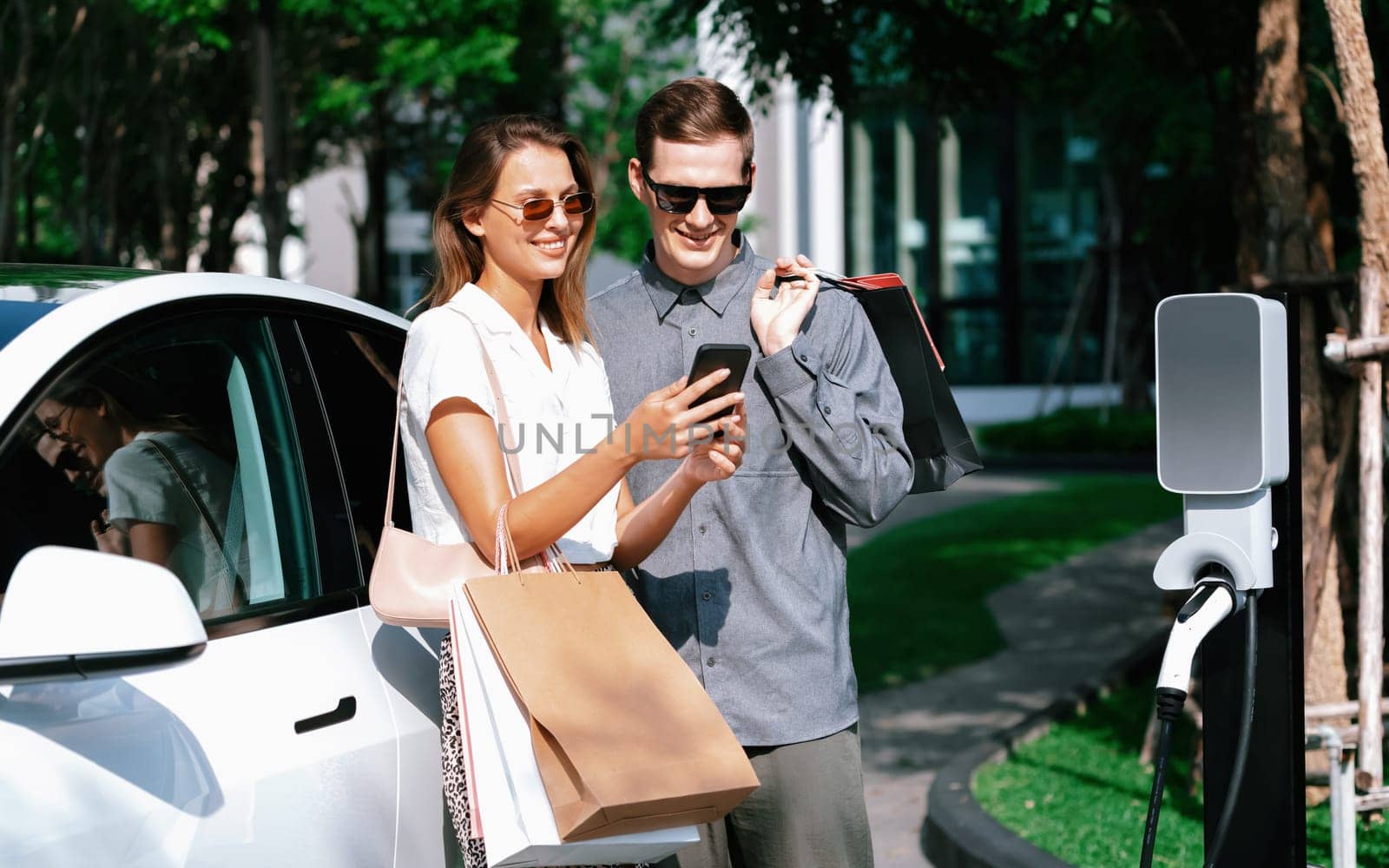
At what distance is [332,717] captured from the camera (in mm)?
2469

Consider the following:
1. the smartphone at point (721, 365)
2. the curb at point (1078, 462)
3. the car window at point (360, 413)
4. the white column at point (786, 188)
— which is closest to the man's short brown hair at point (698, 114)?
the smartphone at point (721, 365)

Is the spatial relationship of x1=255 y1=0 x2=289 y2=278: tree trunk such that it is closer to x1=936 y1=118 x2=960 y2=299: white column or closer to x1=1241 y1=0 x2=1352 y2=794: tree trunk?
x1=1241 y1=0 x2=1352 y2=794: tree trunk

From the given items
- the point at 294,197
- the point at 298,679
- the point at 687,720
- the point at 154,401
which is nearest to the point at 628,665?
the point at 687,720

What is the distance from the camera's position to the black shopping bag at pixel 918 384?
267 cm

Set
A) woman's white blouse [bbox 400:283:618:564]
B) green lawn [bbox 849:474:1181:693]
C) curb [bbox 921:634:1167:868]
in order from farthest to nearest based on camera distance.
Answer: green lawn [bbox 849:474:1181:693], curb [bbox 921:634:1167:868], woman's white blouse [bbox 400:283:618:564]

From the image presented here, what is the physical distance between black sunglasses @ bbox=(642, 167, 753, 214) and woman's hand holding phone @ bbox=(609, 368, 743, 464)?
56 centimetres

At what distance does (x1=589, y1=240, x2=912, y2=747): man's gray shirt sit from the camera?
8.28 ft

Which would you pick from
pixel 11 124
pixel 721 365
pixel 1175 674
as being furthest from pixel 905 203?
pixel 721 365

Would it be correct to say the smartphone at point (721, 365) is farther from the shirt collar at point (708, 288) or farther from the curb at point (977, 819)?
the curb at point (977, 819)

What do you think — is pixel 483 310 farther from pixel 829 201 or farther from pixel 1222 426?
pixel 829 201

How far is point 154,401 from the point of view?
2.51 metres

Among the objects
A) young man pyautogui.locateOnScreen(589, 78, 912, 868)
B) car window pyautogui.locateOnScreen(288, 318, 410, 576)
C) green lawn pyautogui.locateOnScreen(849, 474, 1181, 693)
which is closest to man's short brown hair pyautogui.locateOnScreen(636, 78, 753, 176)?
young man pyautogui.locateOnScreen(589, 78, 912, 868)

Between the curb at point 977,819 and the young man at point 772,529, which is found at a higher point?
the young man at point 772,529

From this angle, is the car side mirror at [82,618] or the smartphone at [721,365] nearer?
the car side mirror at [82,618]
